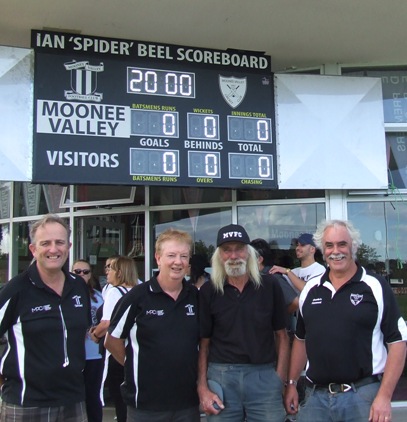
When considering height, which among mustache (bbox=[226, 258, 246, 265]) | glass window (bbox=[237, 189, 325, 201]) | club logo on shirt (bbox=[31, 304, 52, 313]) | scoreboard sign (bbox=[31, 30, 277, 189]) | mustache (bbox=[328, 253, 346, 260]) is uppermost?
scoreboard sign (bbox=[31, 30, 277, 189])

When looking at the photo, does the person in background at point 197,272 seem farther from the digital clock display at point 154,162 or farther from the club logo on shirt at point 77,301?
the club logo on shirt at point 77,301

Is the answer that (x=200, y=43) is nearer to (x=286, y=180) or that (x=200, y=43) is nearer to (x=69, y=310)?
(x=286, y=180)

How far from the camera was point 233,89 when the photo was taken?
5.83m

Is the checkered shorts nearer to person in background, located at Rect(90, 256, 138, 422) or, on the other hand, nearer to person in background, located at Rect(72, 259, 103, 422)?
person in background, located at Rect(90, 256, 138, 422)

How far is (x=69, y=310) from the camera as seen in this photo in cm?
289

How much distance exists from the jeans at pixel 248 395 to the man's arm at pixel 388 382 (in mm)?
593

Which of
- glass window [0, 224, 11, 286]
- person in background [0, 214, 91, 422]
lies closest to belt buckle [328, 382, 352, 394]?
person in background [0, 214, 91, 422]

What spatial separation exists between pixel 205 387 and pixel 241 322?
0.46m

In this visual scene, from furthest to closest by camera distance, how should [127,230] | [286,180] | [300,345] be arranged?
[127,230]
[286,180]
[300,345]

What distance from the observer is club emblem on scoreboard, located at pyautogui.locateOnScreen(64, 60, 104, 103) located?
5.36 meters

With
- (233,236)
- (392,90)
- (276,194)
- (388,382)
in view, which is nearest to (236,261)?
(233,236)

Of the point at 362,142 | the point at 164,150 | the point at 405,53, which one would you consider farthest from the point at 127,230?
the point at 405,53

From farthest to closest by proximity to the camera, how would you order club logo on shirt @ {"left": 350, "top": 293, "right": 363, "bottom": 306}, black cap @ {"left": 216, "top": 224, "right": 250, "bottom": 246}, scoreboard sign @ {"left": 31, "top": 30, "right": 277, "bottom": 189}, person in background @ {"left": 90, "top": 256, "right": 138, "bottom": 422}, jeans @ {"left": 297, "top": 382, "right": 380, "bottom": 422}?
scoreboard sign @ {"left": 31, "top": 30, "right": 277, "bottom": 189}, person in background @ {"left": 90, "top": 256, "right": 138, "bottom": 422}, black cap @ {"left": 216, "top": 224, "right": 250, "bottom": 246}, club logo on shirt @ {"left": 350, "top": 293, "right": 363, "bottom": 306}, jeans @ {"left": 297, "top": 382, "right": 380, "bottom": 422}

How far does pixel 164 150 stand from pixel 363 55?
3.03m
